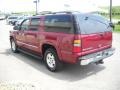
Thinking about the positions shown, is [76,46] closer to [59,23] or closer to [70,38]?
[70,38]

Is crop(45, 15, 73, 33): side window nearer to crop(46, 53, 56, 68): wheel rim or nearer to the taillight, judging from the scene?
the taillight

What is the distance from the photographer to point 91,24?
6398 mm

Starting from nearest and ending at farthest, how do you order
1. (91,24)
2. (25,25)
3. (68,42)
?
(68,42) → (91,24) → (25,25)

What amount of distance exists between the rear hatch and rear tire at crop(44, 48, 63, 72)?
1017mm

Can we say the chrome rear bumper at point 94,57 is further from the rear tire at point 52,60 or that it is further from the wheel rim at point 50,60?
the wheel rim at point 50,60

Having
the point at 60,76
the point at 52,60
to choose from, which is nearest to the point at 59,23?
the point at 52,60

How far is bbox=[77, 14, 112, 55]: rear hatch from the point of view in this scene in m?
6.04

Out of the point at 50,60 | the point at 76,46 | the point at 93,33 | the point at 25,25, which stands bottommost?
the point at 50,60

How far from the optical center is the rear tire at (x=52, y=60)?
264 inches

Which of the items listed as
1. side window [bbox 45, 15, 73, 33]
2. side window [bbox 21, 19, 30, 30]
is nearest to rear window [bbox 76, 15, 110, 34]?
side window [bbox 45, 15, 73, 33]

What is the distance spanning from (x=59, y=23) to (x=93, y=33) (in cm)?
106

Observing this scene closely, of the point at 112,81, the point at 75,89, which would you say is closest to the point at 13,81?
the point at 75,89

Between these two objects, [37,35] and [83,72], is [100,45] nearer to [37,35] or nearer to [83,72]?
[83,72]

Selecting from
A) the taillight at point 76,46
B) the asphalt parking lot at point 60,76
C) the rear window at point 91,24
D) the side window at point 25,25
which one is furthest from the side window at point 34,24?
the taillight at point 76,46
